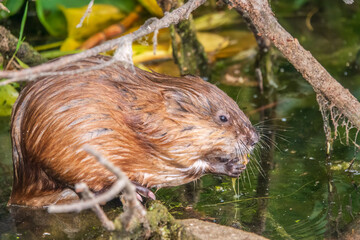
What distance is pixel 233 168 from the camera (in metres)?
3.31

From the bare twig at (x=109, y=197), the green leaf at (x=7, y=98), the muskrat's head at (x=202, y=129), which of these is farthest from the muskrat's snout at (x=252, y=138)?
the green leaf at (x=7, y=98)

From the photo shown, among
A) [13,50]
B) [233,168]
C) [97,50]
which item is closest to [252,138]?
[233,168]

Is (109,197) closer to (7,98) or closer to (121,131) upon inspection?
(121,131)

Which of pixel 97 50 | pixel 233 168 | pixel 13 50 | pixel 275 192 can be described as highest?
pixel 97 50

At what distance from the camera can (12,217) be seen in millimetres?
3289

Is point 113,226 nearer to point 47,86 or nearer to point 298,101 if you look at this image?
point 47,86

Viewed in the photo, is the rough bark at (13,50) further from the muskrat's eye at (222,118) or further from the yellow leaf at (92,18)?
the muskrat's eye at (222,118)

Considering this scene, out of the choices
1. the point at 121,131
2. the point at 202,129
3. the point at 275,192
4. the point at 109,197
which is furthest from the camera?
the point at 275,192

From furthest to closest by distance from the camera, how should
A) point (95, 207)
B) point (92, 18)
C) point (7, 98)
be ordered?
point (92, 18) < point (7, 98) < point (95, 207)

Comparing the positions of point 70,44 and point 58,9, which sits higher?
point 58,9

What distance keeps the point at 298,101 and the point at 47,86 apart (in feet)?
7.59

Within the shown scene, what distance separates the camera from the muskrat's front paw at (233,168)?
3.31 meters

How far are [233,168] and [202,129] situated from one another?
1.02ft

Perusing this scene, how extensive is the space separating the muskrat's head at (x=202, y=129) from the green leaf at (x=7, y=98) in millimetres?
1763
